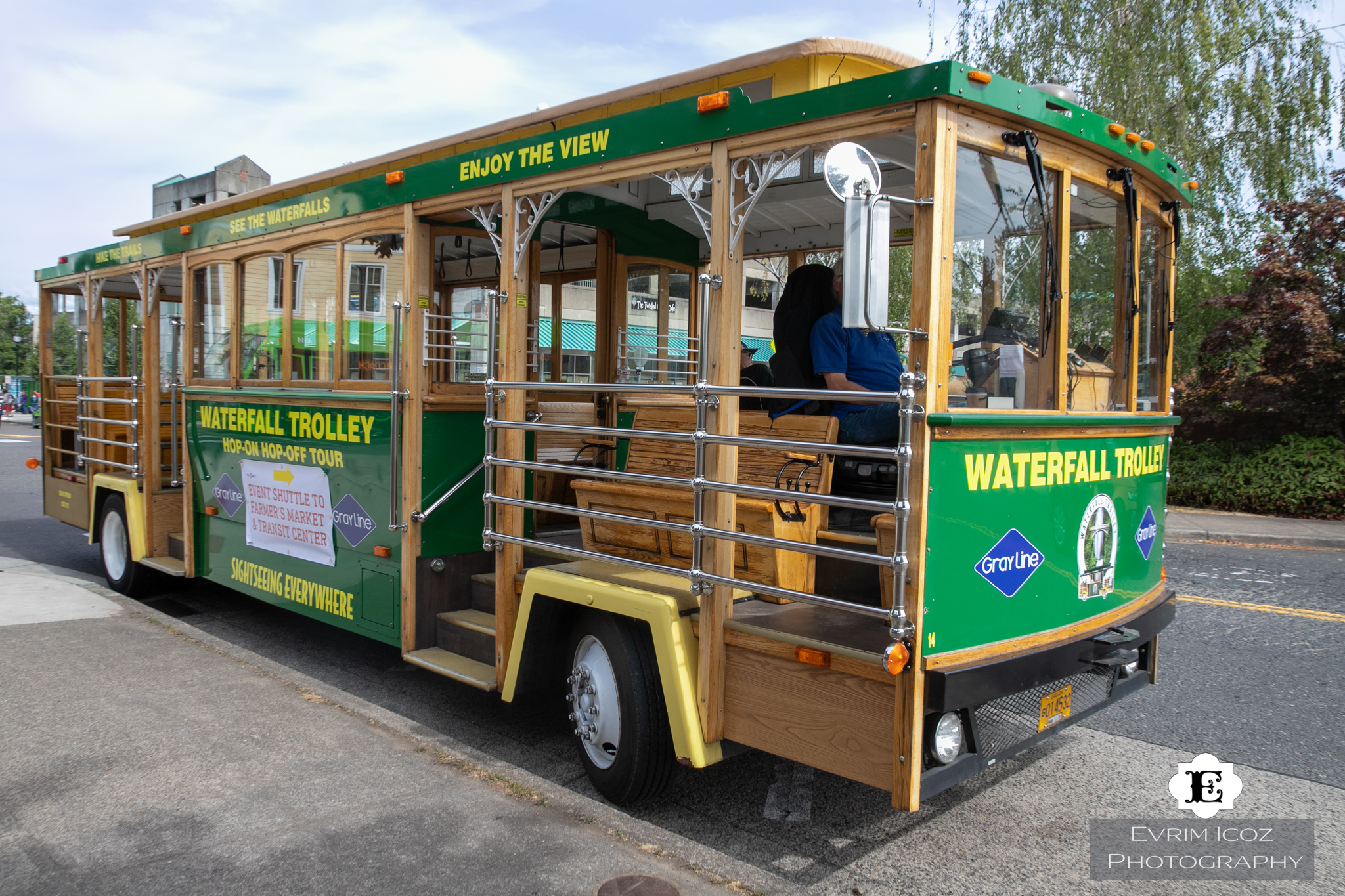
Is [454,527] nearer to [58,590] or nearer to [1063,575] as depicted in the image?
[1063,575]

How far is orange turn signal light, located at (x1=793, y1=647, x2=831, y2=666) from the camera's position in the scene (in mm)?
3154

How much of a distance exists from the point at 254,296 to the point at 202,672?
2.43 metres

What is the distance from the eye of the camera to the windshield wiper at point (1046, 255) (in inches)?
130

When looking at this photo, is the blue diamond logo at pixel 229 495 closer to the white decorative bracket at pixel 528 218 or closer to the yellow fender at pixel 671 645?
the white decorative bracket at pixel 528 218

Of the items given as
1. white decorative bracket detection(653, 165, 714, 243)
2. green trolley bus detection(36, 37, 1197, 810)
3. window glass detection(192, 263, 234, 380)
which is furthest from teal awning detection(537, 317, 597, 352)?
window glass detection(192, 263, 234, 380)

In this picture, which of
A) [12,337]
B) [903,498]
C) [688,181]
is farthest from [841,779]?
[12,337]

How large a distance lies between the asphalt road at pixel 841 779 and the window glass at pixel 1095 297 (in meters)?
1.74

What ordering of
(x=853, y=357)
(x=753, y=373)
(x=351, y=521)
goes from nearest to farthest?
(x=853, y=357)
(x=351, y=521)
(x=753, y=373)

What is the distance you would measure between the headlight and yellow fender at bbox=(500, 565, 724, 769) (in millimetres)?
870

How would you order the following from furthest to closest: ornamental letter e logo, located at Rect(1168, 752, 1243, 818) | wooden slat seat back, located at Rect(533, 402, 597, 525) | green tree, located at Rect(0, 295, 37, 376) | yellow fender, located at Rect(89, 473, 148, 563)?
1. green tree, located at Rect(0, 295, 37, 376)
2. yellow fender, located at Rect(89, 473, 148, 563)
3. wooden slat seat back, located at Rect(533, 402, 597, 525)
4. ornamental letter e logo, located at Rect(1168, 752, 1243, 818)

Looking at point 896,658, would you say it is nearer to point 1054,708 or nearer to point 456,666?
point 1054,708

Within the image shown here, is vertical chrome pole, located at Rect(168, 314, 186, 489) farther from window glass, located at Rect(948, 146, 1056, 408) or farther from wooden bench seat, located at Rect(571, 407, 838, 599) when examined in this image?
window glass, located at Rect(948, 146, 1056, 408)

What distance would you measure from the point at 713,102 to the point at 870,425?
58.8 inches

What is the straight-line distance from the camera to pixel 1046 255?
3436 millimetres
